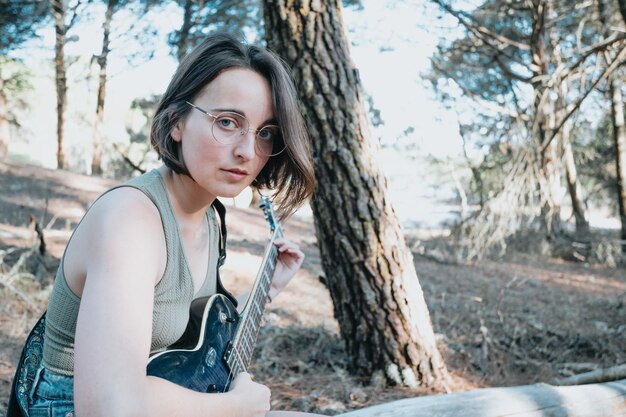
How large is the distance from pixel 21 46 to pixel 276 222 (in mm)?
9166

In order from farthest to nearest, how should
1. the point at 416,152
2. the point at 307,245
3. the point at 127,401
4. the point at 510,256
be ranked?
the point at 416,152 < the point at 510,256 < the point at 307,245 < the point at 127,401

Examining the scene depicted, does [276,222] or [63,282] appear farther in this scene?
[276,222]

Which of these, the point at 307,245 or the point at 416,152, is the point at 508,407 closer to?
the point at 307,245

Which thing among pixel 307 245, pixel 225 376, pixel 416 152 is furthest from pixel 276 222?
pixel 416 152

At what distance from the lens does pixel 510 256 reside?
9102 mm

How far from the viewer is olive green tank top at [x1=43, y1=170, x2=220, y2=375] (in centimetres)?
131

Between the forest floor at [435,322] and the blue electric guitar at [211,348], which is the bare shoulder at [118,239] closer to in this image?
the blue electric guitar at [211,348]

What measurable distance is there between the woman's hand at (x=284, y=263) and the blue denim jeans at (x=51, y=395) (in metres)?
0.88

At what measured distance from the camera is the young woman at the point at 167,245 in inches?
41.4

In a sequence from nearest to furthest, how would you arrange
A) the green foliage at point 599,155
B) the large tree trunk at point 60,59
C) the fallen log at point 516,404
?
the fallen log at point 516,404, the large tree trunk at point 60,59, the green foliage at point 599,155

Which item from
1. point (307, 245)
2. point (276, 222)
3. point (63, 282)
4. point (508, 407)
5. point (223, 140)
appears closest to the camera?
point (63, 282)

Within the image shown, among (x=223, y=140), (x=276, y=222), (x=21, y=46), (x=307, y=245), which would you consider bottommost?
(x=307, y=245)

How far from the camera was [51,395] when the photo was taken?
133cm

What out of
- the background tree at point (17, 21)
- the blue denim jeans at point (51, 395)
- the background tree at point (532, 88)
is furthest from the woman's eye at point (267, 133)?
the background tree at point (17, 21)
